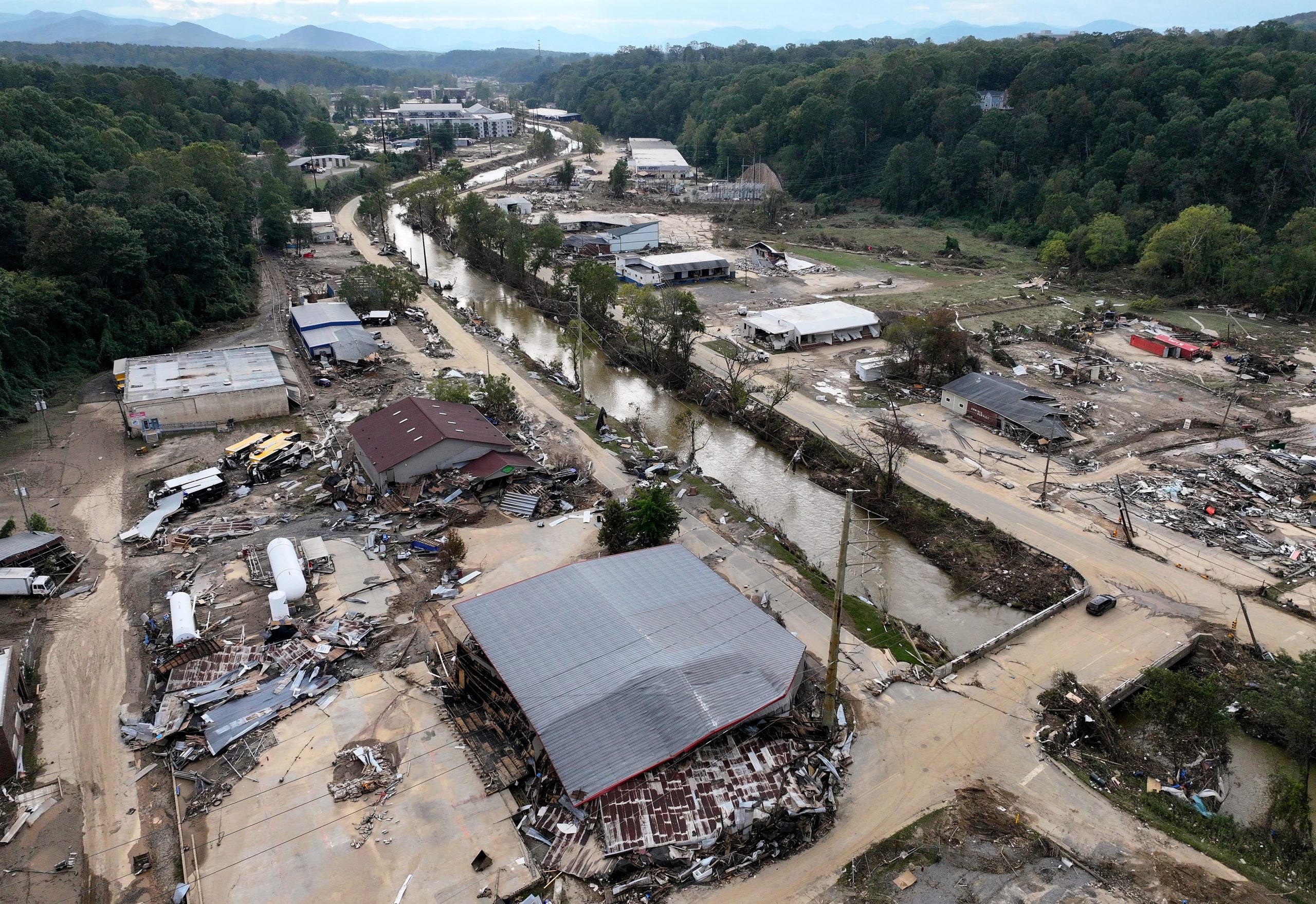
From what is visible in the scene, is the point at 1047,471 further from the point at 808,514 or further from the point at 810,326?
the point at 810,326

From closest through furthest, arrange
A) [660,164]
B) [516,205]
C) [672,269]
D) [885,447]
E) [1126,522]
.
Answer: [1126,522], [885,447], [672,269], [516,205], [660,164]

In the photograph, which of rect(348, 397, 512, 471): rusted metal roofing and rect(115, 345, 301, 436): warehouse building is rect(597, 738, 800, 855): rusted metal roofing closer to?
rect(348, 397, 512, 471): rusted metal roofing

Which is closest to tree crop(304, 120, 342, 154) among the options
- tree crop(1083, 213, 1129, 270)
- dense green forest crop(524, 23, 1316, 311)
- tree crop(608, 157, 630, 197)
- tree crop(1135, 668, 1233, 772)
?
tree crop(608, 157, 630, 197)

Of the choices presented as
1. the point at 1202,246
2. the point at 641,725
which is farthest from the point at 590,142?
the point at 641,725

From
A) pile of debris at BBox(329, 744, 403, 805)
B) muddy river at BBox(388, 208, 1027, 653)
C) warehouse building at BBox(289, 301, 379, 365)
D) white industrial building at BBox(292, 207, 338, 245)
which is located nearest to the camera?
pile of debris at BBox(329, 744, 403, 805)

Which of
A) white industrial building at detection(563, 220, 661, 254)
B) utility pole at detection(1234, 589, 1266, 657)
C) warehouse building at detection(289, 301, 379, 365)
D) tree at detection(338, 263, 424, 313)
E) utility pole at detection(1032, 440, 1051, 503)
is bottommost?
utility pole at detection(1234, 589, 1266, 657)

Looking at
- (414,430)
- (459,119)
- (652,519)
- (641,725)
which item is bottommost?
(641,725)
